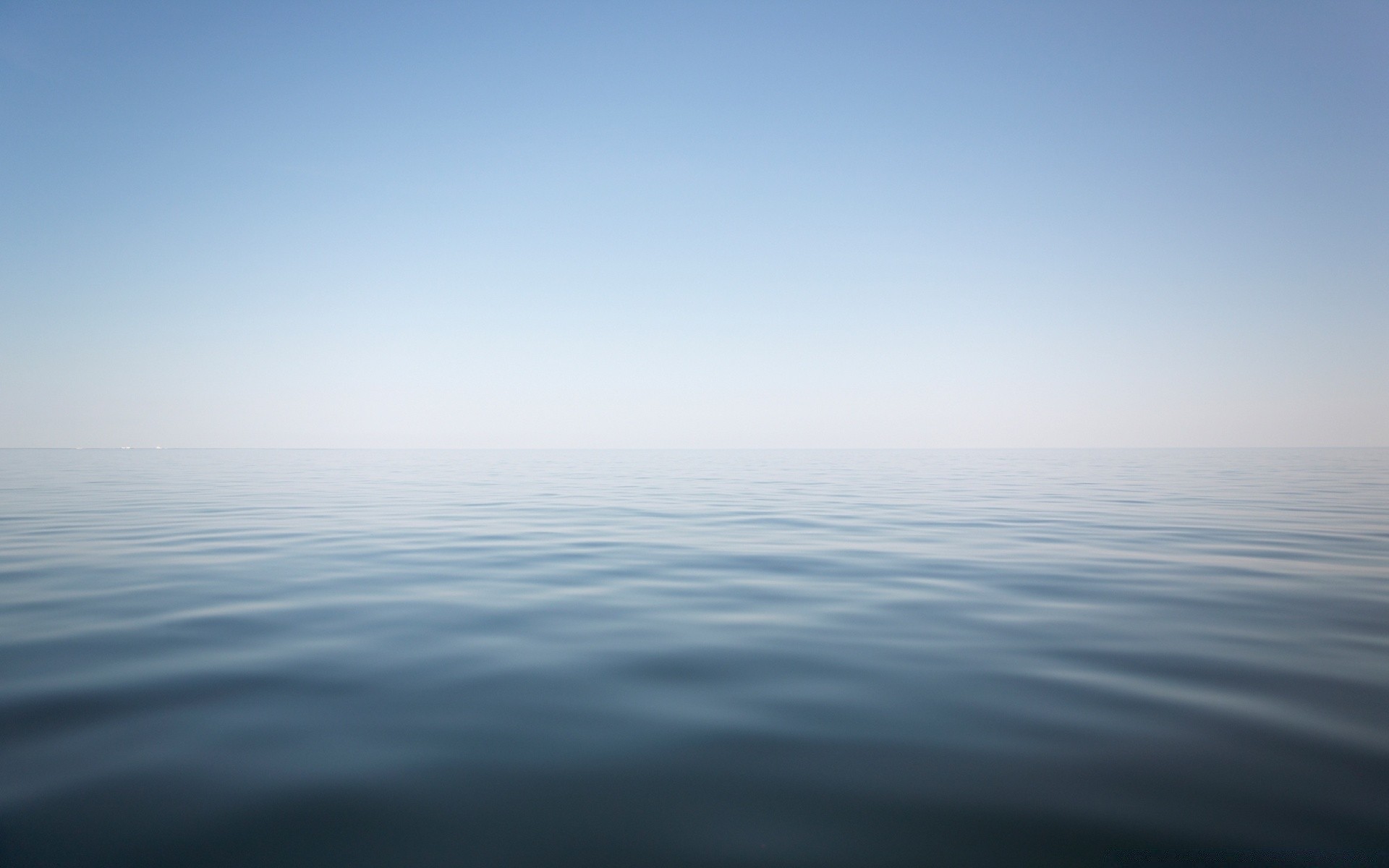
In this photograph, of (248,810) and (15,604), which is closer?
(248,810)

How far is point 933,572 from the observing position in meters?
8.19

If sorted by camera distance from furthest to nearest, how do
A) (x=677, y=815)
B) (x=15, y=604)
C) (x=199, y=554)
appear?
(x=199, y=554), (x=15, y=604), (x=677, y=815)

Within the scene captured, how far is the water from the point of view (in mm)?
2621

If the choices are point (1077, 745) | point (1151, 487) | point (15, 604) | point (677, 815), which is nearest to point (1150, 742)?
point (1077, 745)

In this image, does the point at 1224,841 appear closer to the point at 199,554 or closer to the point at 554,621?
the point at 554,621

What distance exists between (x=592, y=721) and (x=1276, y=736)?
3.44m

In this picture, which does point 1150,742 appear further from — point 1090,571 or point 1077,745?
point 1090,571

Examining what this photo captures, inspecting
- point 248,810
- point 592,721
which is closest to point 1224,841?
point 592,721

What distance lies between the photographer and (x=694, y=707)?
13.0 feet

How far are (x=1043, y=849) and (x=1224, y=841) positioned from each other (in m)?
0.67

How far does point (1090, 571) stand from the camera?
8258mm

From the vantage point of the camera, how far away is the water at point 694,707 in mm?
2621

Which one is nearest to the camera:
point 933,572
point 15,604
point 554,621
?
point 554,621

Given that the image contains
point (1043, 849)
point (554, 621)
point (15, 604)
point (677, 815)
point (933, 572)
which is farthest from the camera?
point (933, 572)
